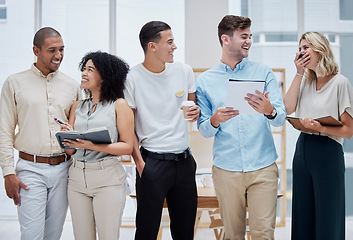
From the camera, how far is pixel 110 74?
7.46ft

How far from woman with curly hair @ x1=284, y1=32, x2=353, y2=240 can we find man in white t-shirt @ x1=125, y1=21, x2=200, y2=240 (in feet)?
2.51

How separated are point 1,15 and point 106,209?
13.7ft

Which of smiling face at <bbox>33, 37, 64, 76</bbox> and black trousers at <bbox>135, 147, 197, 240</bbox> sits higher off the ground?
smiling face at <bbox>33, 37, 64, 76</bbox>

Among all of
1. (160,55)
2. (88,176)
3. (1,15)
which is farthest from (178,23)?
(88,176)

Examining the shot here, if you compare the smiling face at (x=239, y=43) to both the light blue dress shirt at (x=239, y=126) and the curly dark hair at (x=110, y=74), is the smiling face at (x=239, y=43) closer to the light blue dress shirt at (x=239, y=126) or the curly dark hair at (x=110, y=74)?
the light blue dress shirt at (x=239, y=126)

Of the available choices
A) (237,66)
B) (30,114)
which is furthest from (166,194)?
(30,114)

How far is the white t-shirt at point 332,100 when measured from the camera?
93.7 inches

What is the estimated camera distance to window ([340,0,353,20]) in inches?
196

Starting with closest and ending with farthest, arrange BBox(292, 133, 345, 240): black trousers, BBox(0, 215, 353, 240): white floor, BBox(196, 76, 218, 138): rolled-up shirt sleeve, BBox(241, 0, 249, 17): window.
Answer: BBox(196, 76, 218, 138): rolled-up shirt sleeve → BBox(292, 133, 345, 240): black trousers → BBox(0, 215, 353, 240): white floor → BBox(241, 0, 249, 17): window

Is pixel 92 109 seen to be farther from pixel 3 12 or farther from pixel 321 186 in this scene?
pixel 3 12

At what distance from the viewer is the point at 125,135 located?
85.4 inches

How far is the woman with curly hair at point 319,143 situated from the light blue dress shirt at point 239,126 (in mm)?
302

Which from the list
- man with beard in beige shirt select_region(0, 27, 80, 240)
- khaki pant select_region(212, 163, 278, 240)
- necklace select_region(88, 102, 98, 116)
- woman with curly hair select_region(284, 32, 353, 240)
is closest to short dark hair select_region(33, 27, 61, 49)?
man with beard in beige shirt select_region(0, 27, 80, 240)

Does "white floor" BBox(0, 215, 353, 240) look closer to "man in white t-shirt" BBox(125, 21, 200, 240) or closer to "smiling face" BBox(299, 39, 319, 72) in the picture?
"man in white t-shirt" BBox(125, 21, 200, 240)
